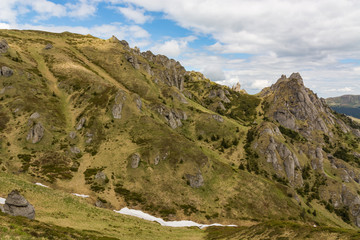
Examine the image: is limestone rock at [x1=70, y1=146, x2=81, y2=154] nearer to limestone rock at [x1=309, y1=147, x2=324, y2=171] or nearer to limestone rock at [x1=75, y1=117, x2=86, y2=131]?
limestone rock at [x1=75, y1=117, x2=86, y2=131]

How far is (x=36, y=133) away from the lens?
90000 millimetres

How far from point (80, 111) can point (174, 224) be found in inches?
3290

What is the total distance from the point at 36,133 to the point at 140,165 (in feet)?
158

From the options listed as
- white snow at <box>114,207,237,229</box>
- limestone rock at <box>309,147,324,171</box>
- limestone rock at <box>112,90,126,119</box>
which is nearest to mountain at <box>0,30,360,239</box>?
limestone rock at <box>112,90,126,119</box>

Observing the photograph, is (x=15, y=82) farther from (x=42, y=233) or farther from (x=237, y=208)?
(x=237, y=208)

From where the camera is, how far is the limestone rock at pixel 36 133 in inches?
3492

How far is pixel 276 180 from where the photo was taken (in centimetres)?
12431

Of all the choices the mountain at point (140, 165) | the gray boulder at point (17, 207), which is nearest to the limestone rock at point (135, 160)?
the mountain at point (140, 165)

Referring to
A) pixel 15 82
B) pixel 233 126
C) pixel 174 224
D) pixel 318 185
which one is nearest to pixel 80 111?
pixel 15 82

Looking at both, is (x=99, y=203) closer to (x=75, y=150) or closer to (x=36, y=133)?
(x=75, y=150)

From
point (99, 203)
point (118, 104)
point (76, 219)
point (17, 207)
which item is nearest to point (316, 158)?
point (118, 104)

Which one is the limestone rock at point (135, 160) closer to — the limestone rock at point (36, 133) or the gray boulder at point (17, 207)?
the limestone rock at point (36, 133)

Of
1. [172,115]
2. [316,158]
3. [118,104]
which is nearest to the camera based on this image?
[118,104]

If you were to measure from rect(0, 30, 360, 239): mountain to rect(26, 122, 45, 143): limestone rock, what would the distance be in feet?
1.52
